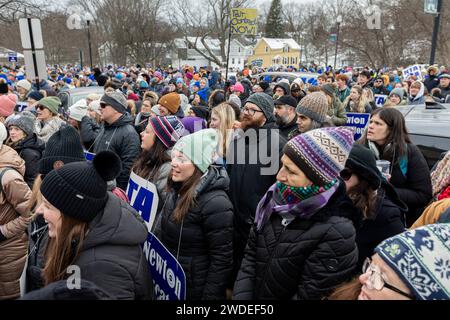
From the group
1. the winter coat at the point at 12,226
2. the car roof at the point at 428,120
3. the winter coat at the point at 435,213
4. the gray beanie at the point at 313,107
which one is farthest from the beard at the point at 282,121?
the winter coat at the point at 12,226

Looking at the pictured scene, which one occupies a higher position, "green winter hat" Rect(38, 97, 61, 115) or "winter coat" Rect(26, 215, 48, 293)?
"green winter hat" Rect(38, 97, 61, 115)

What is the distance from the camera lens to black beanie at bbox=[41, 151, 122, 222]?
5.98ft

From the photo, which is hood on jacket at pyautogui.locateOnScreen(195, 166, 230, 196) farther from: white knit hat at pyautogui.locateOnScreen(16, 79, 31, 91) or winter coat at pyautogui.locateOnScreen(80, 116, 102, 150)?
white knit hat at pyautogui.locateOnScreen(16, 79, 31, 91)

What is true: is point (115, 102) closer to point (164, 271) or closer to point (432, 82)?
point (164, 271)

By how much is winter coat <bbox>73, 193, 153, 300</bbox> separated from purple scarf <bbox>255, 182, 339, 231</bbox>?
0.76m

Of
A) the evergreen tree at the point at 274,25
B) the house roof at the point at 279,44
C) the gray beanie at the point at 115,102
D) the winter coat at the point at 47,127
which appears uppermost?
the evergreen tree at the point at 274,25

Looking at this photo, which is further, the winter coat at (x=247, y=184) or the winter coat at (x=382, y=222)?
the winter coat at (x=247, y=184)

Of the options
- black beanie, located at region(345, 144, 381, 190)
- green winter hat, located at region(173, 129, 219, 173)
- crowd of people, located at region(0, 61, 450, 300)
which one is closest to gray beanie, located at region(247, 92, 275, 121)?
crowd of people, located at region(0, 61, 450, 300)

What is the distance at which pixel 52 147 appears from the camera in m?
2.87

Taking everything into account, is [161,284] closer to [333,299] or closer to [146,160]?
[333,299]

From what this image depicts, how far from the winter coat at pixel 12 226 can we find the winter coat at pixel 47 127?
2501 millimetres

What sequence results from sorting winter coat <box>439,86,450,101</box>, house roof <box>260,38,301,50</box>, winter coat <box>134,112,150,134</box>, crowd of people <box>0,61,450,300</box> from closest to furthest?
crowd of people <box>0,61,450,300</box>
winter coat <box>134,112,150,134</box>
winter coat <box>439,86,450,101</box>
house roof <box>260,38,301,50</box>

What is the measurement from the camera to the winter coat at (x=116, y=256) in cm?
170

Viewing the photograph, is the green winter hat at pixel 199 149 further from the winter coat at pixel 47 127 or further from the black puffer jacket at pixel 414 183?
the winter coat at pixel 47 127
